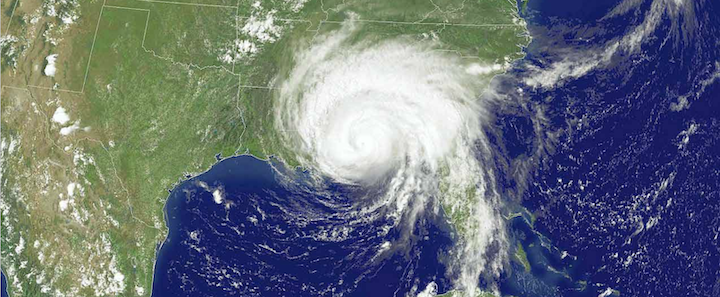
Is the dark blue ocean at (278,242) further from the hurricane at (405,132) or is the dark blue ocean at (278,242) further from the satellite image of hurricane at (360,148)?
the hurricane at (405,132)

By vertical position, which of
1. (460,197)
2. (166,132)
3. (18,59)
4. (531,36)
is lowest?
(460,197)

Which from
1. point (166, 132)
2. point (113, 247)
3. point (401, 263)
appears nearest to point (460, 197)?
point (401, 263)

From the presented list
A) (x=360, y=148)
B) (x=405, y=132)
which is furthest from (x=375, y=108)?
(x=360, y=148)

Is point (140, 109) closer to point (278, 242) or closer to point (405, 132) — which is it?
point (278, 242)

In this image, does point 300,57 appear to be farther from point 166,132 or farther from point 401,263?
point 401,263

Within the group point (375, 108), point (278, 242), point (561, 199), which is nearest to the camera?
point (561, 199)

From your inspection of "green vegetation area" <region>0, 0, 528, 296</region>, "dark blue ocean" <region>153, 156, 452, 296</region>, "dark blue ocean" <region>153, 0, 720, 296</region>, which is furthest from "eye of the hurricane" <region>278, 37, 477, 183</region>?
"dark blue ocean" <region>153, 156, 452, 296</region>
